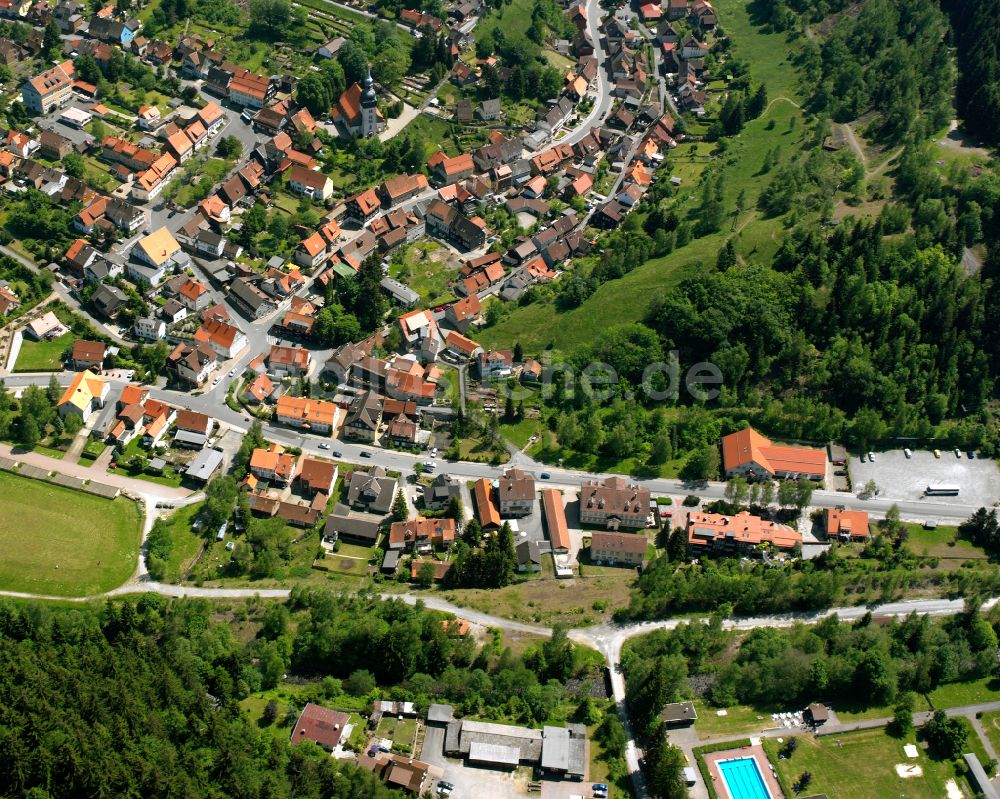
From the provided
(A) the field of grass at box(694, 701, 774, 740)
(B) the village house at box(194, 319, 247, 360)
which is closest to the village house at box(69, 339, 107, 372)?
(B) the village house at box(194, 319, 247, 360)

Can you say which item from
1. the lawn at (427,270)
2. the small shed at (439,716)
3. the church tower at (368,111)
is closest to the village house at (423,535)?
the small shed at (439,716)

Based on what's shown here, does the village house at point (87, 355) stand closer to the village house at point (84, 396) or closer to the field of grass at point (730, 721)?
the village house at point (84, 396)

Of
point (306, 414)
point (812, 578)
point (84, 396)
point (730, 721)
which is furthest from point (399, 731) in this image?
point (84, 396)

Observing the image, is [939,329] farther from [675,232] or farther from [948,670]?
[948,670]

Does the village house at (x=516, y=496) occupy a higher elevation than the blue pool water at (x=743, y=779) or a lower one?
higher

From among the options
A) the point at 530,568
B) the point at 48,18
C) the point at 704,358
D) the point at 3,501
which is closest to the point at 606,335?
the point at 704,358

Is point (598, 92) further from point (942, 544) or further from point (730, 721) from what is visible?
point (730, 721)
